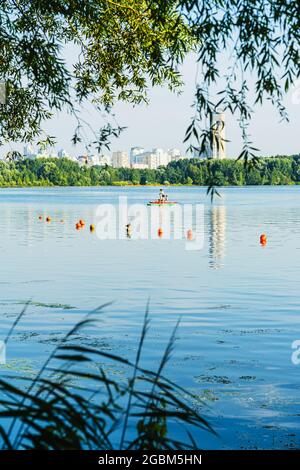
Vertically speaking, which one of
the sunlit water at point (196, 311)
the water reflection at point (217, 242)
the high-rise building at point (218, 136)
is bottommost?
the water reflection at point (217, 242)

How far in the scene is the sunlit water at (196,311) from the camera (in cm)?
1355

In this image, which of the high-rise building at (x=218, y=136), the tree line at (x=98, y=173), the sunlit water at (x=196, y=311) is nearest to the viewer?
the high-rise building at (x=218, y=136)

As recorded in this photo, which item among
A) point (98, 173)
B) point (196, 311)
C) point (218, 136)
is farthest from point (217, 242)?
point (98, 173)

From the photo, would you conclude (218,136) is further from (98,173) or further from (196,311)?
(98,173)

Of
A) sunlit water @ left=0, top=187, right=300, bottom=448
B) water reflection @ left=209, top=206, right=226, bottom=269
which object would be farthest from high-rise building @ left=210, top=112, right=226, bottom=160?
water reflection @ left=209, top=206, right=226, bottom=269

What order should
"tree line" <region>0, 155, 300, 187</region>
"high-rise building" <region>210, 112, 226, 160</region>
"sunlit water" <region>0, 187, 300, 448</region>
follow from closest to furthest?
1. "high-rise building" <region>210, 112, 226, 160</region>
2. "sunlit water" <region>0, 187, 300, 448</region>
3. "tree line" <region>0, 155, 300, 187</region>

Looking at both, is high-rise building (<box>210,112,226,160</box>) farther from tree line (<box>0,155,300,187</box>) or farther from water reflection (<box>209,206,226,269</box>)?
tree line (<box>0,155,300,187</box>)

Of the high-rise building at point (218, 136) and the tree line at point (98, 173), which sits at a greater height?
the high-rise building at point (218, 136)

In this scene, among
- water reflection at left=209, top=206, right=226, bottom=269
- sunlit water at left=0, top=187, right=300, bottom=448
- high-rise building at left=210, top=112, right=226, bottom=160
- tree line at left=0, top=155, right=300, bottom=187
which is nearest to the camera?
high-rise building at left=210, top=112, right=226, bottom=160

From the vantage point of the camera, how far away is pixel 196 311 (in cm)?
2367

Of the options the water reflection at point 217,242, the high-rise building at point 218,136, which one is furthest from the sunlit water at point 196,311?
the high-rise building at point 218,136

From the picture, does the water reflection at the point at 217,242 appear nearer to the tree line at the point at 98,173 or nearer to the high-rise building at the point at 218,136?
the high-rise building at the point at 218,136

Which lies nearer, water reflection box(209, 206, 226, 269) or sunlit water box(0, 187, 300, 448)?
sunlit water box(0, 187, 300, 448)

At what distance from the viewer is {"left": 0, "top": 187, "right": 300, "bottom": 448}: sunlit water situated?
13555 mm
